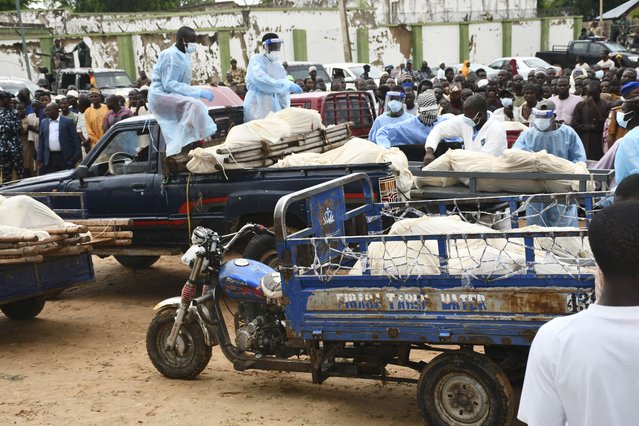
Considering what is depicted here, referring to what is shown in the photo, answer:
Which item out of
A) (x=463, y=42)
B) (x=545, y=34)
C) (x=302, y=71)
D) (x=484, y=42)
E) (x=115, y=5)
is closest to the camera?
(x=302, y=71)

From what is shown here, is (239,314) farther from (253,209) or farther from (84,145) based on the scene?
(84,145)

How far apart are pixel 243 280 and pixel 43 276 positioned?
2494mm

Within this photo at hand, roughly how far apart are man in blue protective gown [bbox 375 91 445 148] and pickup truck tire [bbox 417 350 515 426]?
16.0 ft

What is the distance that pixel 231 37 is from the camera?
3388 cm

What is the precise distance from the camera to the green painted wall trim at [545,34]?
40.9m

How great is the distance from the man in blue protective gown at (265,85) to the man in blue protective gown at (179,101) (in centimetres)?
109

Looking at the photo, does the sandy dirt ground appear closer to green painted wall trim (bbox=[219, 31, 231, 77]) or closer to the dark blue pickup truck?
the dark blue pickup truck

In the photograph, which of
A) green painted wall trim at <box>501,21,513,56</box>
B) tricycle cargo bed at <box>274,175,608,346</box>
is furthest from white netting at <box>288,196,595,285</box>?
green painted wall trim at <box>501,21,513,56</box>

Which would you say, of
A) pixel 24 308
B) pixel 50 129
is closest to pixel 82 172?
pixel 24 308

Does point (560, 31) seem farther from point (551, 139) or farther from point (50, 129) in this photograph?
point (551, 139)

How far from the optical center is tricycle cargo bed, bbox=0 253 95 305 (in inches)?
295

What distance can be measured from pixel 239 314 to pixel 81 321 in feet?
9.76

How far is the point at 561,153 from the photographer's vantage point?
26.0 feet

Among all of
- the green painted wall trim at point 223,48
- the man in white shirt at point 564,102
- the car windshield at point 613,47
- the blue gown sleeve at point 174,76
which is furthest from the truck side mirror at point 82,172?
the green painted wall trim at point 223,48
